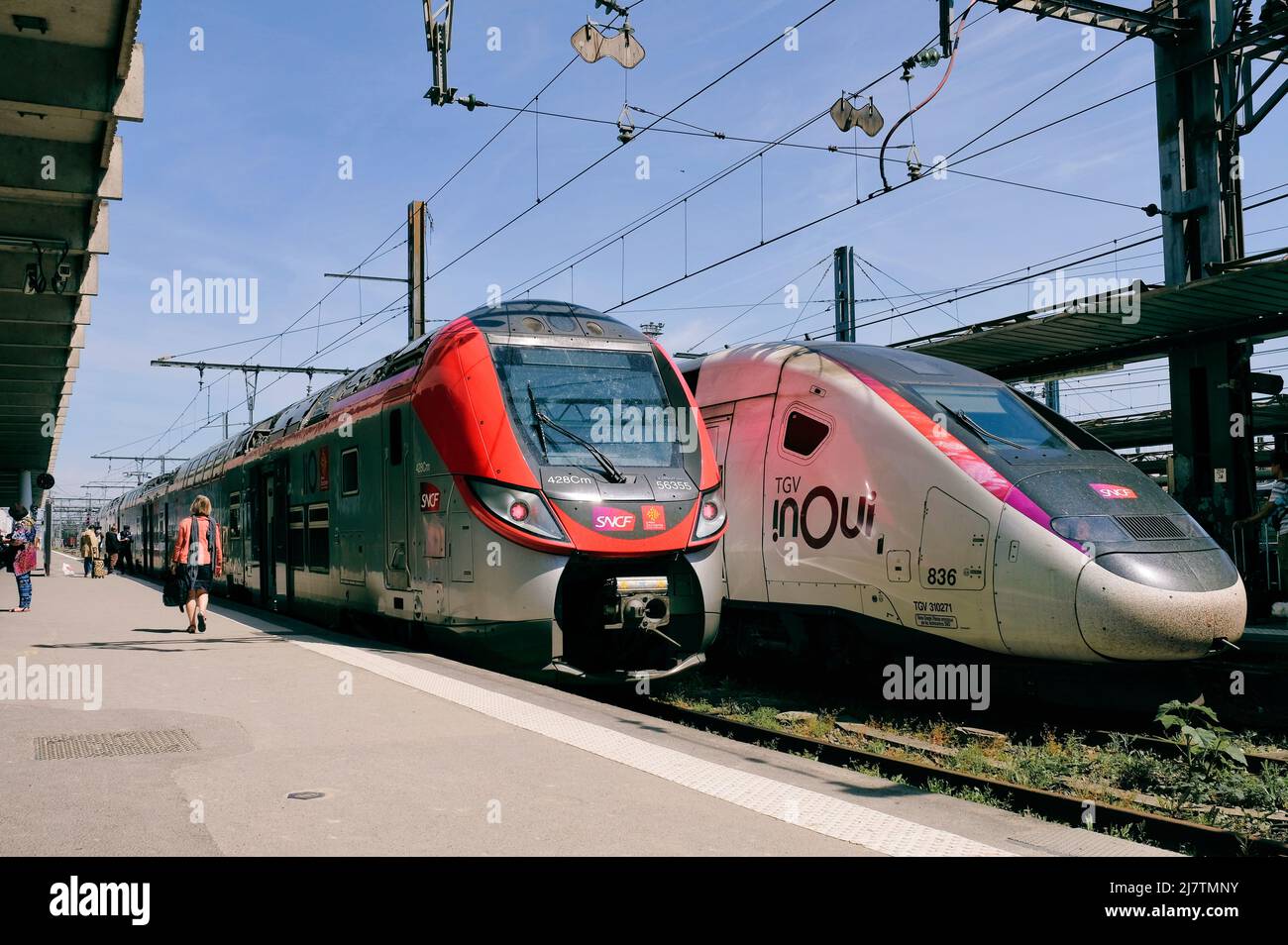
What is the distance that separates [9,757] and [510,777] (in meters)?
2.75

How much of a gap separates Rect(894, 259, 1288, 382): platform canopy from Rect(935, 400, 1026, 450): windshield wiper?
5.22 meters

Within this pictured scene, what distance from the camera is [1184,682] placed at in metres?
7.89

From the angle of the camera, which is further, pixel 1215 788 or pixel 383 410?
pixel 383 410

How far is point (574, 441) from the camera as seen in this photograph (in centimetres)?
908

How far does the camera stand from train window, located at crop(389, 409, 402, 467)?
10172mm

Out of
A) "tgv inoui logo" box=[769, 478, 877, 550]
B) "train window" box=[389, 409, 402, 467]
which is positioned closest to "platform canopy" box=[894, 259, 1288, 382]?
"tgv inoui logo" box=[769, 478, 877, 550]

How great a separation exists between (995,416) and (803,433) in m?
1.64

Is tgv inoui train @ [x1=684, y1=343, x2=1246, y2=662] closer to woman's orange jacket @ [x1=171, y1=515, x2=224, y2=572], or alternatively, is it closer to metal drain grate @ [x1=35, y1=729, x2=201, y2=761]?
metal drain grate @ [x1=35, y1=729, x2=201, y2=761]

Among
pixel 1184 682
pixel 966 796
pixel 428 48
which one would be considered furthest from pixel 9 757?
pixel 428 48

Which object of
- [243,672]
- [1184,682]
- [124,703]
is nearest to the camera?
[124,703]

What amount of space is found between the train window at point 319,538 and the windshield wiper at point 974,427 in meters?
7.27

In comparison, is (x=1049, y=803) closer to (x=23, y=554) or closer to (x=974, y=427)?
(x=974, y=427)

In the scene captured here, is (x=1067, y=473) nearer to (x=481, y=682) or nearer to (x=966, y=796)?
(x=966, y=796)
